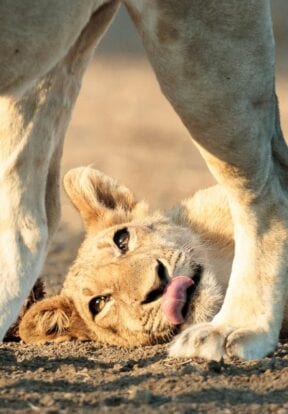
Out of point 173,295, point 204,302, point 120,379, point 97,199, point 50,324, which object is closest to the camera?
point 120,379

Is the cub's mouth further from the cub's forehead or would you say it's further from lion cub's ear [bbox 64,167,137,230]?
lion cub's ear [bbox 64,167,137,230]

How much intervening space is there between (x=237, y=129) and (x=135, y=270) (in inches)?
39.3

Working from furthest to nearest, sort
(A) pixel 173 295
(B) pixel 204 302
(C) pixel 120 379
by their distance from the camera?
(B) pixel 204 302
(A) pixel 173 295
(C) pixel 120 379

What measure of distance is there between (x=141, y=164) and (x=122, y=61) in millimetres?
4378

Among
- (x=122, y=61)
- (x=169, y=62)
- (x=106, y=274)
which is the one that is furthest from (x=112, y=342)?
(x=122, y=61)

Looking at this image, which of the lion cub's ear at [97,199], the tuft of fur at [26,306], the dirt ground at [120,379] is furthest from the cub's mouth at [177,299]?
the lion cub's ear at [97,199]

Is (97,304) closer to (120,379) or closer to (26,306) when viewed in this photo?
(26,306)

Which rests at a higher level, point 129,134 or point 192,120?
point 129,134

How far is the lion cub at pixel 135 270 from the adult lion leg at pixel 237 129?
0.45 metres

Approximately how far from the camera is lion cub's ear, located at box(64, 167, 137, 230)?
6.54m

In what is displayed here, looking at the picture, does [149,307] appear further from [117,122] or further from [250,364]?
[117,122]

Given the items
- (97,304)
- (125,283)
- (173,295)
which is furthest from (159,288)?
(97,304)

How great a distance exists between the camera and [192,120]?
493 cm

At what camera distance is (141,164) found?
1133 cm
